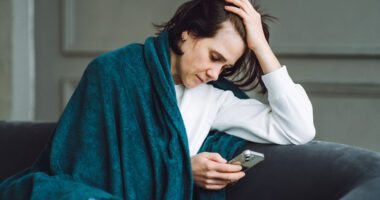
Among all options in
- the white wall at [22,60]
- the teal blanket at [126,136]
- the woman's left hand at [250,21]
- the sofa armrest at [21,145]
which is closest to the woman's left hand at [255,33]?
the woman's left hand at [250,21]

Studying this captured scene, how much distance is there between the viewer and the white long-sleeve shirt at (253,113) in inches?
50.1

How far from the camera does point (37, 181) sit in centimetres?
114

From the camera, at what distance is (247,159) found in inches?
46.2

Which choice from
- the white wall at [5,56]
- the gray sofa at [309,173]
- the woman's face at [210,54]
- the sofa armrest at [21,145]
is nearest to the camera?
the gray sofa at [309,173]

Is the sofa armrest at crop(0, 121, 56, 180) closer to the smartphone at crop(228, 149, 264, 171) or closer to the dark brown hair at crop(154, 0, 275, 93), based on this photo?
the dark brown hair at crop(154, 0, 275, 93)

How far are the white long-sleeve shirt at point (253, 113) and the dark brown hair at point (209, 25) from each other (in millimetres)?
67

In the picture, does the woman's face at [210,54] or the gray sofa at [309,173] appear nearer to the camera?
the gray sofa at [309,173]

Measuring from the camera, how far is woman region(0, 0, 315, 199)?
123 cm

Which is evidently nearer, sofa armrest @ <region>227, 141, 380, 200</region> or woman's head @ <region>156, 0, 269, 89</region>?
sofa armrest @ <region>227, 141, 380, 200</region>

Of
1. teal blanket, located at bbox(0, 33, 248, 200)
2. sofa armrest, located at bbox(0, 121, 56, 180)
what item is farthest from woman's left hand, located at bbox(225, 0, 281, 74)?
sofa armrest, located at bbox(0, 121, 56, 180)

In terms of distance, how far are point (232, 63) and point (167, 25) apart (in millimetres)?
210

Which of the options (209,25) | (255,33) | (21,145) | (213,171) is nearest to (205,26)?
(209,25)

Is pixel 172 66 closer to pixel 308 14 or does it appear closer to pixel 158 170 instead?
pixel 158 170

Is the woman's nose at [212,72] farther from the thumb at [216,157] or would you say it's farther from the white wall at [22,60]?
the white wall at [22,60]
